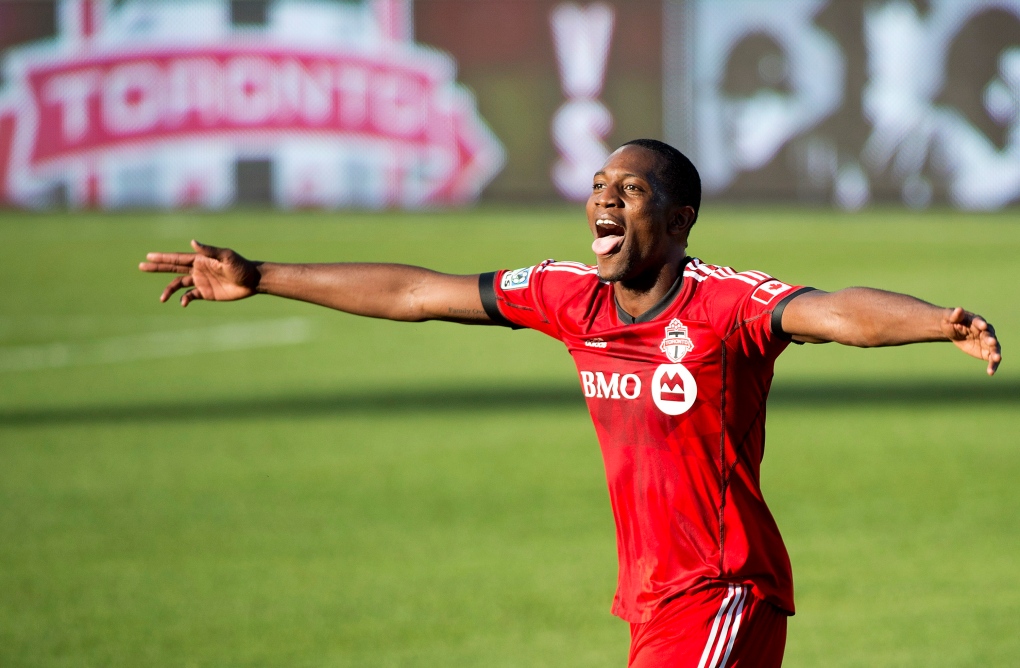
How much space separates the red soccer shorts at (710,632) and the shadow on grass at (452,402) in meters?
9.07

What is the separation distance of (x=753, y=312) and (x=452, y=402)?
32.1 ft

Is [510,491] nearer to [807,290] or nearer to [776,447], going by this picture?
A: [776,447]

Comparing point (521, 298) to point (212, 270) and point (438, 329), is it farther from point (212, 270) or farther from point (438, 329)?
point (438, 329)

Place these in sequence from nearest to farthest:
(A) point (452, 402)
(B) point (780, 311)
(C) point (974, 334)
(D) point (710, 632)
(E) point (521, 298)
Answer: (C) point (974, 334) → (B) point (780, 311) → (D) point (710, 632) → (E) point (521, 298) → (A) point (452, 402)

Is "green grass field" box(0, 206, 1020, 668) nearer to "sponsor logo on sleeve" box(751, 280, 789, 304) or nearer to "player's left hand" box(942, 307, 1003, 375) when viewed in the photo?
"sponsor logo on sleeve" box(751, 280, 789, 304)

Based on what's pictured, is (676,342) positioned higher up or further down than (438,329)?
further down

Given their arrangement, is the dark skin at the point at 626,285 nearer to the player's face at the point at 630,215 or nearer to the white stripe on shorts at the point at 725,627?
the player's face at the point at 630,215

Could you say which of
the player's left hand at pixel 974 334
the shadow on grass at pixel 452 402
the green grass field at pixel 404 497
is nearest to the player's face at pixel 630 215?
the player's left hand at pixel 974 334

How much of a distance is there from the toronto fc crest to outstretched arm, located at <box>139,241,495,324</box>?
2.80 feet

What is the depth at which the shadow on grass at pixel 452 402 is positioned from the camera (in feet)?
43.6

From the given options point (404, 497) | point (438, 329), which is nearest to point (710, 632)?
point (404, 497)

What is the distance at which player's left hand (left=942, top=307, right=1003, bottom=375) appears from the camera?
3.71m

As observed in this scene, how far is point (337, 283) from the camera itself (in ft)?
16.8

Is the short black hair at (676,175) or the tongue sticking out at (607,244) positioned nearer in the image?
the tongue sticking out at (607,244)
